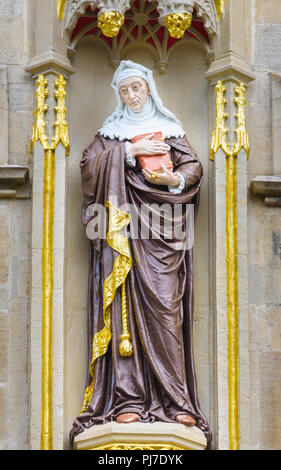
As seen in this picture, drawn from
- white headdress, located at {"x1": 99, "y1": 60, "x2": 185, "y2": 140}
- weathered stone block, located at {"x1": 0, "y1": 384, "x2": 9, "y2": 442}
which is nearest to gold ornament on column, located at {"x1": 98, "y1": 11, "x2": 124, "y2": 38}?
white headdress, located at {"x1": 99, "y1": 60, "x2": 185, "y2": 140}

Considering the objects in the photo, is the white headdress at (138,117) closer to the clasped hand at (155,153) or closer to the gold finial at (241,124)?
the clasped hand at (155,153)

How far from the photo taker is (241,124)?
12867mm

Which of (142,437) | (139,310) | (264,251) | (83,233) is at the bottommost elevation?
(142,437)

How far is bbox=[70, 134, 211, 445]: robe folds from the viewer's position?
1235 cm

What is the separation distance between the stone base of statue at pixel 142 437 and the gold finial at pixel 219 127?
6.52 ft

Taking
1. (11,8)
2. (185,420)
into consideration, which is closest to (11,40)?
(11,8)

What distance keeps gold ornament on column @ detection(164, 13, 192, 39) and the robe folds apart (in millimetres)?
841

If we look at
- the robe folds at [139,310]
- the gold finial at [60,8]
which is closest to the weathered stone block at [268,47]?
the robe folds at [139,310]

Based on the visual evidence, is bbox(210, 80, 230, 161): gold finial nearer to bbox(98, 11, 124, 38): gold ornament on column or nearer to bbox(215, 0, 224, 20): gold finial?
bbox(215, 0, 224, 20): gold finial

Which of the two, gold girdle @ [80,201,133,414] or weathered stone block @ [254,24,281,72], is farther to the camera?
weathered stone block @ [254,24,281,72]

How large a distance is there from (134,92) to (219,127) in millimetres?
654

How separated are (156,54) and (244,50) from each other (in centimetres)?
67

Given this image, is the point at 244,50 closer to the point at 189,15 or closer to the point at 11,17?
the point at 189,15

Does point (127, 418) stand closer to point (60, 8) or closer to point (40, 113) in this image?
point (40, 113)
